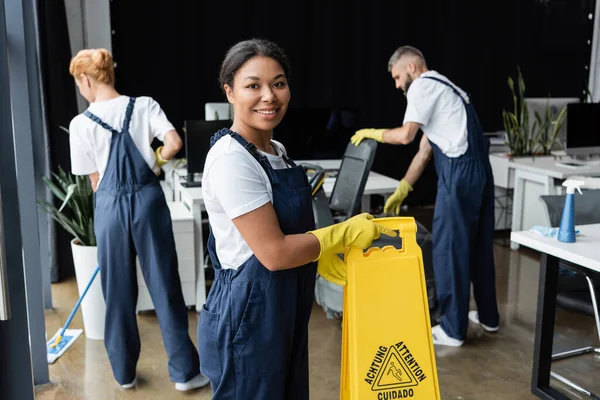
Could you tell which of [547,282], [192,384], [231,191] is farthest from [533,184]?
[231,191]

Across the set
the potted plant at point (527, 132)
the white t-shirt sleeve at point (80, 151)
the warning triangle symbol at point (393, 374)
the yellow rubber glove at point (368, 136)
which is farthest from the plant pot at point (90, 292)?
the potted plant at point (527, 132)

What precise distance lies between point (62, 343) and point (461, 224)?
2274mm

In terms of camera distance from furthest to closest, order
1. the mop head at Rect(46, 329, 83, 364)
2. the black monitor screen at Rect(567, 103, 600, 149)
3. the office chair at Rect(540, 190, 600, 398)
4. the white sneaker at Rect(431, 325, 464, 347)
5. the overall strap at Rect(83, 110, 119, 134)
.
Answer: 1. the black monitor screen at Rect(567, 103, 600, 149)
2. the white sneaker at Rect(431, 325, 464, 347)
3. the mop head at Rect(46, 329, 83, 364)
4. the office chair at Rect(540, 190, 600, 398)
5. the overall strap at Rect(83, 110, 119, 134)

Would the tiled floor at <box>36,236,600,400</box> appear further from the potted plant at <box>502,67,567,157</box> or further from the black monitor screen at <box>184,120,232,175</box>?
the potted plant at <box>502,67,567,157</box>

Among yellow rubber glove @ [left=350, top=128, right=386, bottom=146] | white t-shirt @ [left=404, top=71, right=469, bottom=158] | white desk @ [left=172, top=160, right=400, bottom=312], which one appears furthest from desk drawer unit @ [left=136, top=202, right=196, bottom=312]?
white t-shirt @ [left=404, top=71, right=469, bottom=158]

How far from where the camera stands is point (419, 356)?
1890mm

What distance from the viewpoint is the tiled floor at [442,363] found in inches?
113

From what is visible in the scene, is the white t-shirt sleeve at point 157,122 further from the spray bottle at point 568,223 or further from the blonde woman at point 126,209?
the spray bottle at point 568,223

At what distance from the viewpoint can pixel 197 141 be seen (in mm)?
4039

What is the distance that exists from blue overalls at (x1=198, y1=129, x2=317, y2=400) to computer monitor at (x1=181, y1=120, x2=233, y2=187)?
2.34 meters

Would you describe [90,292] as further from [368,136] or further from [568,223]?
[568,223]

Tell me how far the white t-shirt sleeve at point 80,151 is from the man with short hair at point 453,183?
1.39 metres

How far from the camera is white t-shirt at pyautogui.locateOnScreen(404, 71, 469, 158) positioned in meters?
3.24

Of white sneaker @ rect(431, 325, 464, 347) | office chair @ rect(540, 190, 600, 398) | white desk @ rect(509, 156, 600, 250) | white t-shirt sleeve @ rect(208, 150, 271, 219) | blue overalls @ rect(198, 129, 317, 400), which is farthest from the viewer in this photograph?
white desk @ rect(509, 156, 600, 250)
